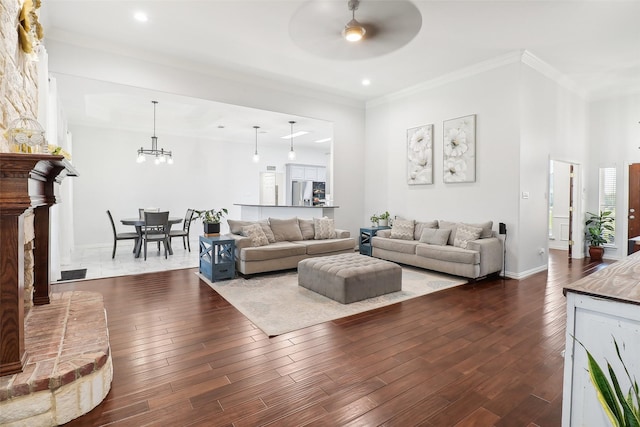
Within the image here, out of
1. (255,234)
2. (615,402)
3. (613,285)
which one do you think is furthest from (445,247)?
(615,402)

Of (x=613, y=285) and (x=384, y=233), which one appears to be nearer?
(x=613, y=285)

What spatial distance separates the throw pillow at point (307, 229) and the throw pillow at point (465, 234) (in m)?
2.42

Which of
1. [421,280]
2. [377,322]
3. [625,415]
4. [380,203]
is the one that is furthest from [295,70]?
[625,415]

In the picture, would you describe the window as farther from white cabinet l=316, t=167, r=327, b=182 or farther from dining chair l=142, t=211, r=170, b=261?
dining chair l=142, t=211, r=170, b=261

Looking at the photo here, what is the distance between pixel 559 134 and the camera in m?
5.84

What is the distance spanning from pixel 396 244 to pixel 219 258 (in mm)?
2961

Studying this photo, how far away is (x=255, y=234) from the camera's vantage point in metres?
5.12

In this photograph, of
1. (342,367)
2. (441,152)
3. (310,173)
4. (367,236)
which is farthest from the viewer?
(310,173)

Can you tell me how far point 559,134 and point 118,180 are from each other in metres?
9.59

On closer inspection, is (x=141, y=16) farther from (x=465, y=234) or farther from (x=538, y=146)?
(x=538, y=146)

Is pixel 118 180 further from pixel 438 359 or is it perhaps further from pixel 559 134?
pixel 559 134

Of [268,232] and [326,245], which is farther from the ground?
[268,232]

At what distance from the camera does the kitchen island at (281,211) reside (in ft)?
21.2

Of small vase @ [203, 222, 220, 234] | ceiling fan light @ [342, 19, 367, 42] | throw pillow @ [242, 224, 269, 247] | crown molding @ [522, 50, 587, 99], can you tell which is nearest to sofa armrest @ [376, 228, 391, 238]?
throw pillow @ [242, 224, 269, 247]
